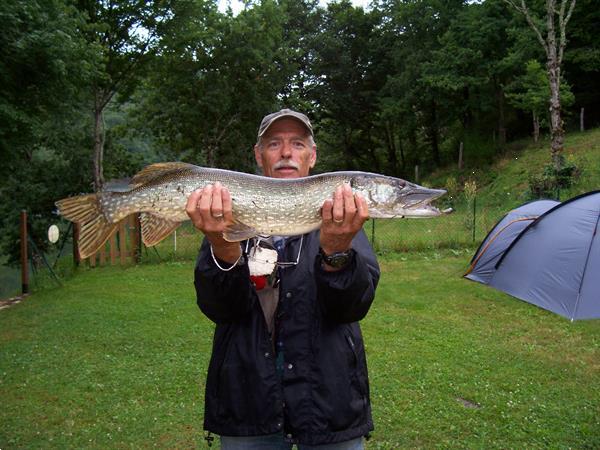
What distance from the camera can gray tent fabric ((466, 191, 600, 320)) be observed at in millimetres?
7582

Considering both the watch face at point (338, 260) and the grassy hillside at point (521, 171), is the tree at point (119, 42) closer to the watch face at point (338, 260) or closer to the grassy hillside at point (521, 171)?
the grassy hillside at point (521, 171)

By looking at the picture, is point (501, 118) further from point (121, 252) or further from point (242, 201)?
point (242, 201)

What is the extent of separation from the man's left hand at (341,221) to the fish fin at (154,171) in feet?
2.90

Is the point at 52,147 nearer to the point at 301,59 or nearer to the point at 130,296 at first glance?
the point at 130,296

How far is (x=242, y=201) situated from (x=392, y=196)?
0.85m

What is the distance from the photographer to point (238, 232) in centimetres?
243

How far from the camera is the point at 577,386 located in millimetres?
5520

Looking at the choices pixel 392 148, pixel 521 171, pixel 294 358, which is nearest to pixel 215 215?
pixel 294 358

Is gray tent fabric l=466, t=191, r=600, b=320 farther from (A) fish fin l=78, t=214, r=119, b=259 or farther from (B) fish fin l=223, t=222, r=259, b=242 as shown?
(A) fish fin l=78, t=214, r=119, b=259

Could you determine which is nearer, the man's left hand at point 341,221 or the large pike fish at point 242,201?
the man's left hand at point 341,221

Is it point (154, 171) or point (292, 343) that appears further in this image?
point (154, 171)

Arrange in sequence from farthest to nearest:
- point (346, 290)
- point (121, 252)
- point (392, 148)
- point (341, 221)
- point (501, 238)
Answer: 1. point (392, 148)
2. point (121, 252)
3. point (501, 238)
4. point (341, 221)
5. point (346, 290)

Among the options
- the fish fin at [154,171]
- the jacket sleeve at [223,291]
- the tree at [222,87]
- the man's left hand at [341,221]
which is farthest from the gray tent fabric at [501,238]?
the tree at [222,87]

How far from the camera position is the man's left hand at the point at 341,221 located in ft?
7.60
